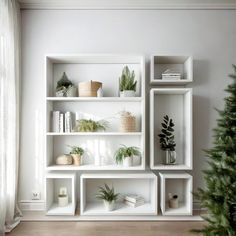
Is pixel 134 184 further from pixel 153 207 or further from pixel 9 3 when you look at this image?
pixel 9 3

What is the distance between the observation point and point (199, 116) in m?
3.15

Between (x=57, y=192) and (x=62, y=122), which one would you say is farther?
(x=57, y=192)

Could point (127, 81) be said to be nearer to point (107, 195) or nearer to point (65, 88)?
point (65, 88)

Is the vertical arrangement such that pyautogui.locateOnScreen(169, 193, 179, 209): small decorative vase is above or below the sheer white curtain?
below

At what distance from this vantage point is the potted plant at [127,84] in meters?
2.90

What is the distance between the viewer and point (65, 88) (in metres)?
2.93

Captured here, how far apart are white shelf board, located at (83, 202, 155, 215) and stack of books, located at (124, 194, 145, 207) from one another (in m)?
0.04

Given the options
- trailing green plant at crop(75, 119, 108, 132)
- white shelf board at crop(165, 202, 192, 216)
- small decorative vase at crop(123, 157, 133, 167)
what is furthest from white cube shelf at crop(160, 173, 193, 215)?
trailing green plant at crop(75, 119, 108, 132)

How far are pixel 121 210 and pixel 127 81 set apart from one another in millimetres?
1512

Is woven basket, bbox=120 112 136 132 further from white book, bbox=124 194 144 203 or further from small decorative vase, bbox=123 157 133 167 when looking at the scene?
white book, bbox=124 194 144 203

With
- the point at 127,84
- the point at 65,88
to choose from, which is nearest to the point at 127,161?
the point at 127,84

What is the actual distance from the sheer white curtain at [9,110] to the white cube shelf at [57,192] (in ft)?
1.20

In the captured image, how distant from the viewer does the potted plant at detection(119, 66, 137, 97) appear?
9.51ft

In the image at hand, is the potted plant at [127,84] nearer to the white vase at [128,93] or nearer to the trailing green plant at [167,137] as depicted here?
the white vase at [128,93]
